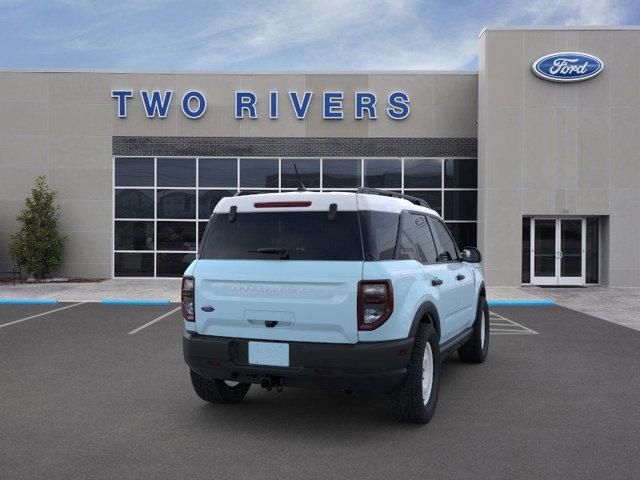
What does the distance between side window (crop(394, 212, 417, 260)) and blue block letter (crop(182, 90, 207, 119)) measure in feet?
48.4

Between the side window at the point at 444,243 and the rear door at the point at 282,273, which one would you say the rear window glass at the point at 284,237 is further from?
the side window at the point at 444,243

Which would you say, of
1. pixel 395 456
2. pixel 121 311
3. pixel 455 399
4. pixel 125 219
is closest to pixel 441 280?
pixel 455 399

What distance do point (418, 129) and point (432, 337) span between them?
1473cm

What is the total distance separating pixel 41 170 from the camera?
19016 mm

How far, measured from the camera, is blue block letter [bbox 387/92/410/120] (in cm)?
1883

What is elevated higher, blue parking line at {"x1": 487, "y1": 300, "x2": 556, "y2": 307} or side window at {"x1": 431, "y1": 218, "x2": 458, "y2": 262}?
side window at {"x1": 431, "y1": 218, "x2": 458, "y2": 262}

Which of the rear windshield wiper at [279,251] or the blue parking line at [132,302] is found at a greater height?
the rear windshield wiper at [279,251]

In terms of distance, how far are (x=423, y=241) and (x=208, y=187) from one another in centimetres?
1440

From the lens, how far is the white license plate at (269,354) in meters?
4.46

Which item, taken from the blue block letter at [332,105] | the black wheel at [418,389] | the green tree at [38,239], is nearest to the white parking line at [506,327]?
the black wheel at [418,389]

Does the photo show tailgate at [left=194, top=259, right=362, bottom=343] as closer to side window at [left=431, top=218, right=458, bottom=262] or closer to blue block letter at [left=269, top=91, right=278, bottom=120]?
side window at [left=431, top=218, right=458, bottom=262]

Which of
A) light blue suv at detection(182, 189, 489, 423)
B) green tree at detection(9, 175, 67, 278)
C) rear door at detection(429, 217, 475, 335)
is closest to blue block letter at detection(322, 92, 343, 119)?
green tree at detection(9, 175, 67, 278)

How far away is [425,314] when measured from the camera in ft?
16.5

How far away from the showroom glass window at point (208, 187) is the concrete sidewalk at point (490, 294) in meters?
1.39
